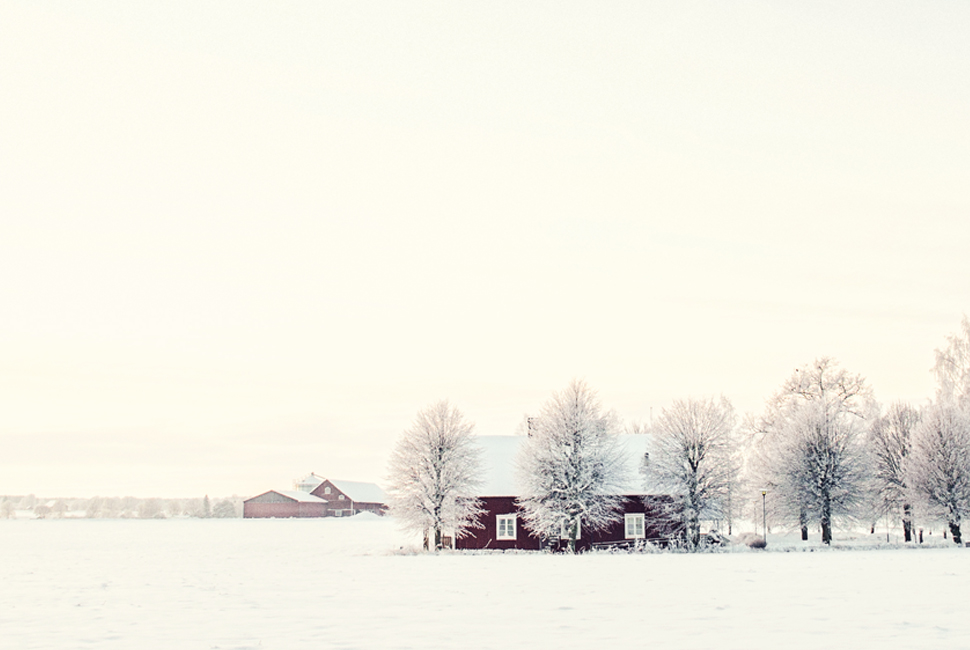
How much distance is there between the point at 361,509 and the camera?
497ft

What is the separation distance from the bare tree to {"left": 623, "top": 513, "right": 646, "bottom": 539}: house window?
2.46m

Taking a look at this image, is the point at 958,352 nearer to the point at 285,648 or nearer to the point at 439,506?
the point at 439,506

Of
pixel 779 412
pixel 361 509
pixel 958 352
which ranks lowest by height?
pixel 361 509

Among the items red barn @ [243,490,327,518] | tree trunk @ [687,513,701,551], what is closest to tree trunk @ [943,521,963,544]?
tree trunk @ [687,513,701,551]

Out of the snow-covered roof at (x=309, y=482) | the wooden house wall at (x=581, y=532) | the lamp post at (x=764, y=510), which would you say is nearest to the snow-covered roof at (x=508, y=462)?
the wooden house wall at (x=581, y=532)

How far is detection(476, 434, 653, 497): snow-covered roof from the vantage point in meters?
55.9

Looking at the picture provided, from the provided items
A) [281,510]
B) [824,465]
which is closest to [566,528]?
[824,465]

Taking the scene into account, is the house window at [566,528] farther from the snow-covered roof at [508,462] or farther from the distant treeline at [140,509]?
the distant treeline at [140,509]

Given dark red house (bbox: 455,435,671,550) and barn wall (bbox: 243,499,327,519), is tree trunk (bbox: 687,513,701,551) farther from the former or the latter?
barn wall (bbox: 243,499,327,519)

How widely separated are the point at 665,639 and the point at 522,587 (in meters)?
11.4

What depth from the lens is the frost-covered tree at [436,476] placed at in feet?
178

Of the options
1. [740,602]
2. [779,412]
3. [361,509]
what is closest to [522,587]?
[740,602]

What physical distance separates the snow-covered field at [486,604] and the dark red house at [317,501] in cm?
9884

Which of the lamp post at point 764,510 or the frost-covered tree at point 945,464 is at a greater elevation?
the frost-covered tree at point 945,464
